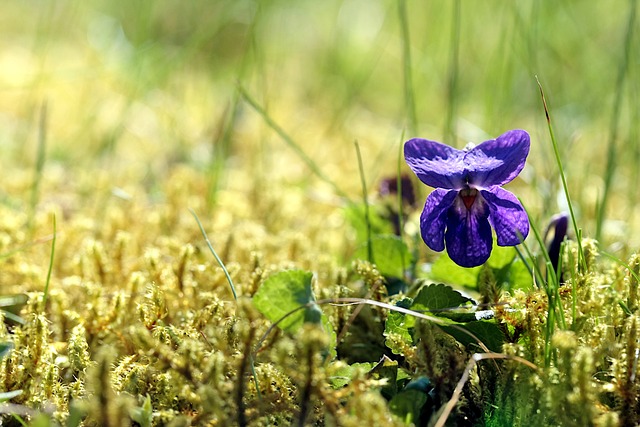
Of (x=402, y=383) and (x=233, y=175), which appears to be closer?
(x=402, y=383)

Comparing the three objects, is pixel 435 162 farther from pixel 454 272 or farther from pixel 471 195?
pixel 454 272

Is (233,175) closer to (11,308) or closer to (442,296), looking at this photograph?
(11,308)

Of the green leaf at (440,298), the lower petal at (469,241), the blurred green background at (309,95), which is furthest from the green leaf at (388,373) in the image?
the blurred green background at (309,95)

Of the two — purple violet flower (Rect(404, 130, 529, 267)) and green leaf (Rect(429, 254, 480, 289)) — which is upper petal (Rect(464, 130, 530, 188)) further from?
green leaf (Rect(429, 254, 480, 289))

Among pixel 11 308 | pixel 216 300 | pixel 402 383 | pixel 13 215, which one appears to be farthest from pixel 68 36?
pixel 402 383

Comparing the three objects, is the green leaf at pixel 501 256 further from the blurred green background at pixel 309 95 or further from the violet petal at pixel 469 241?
the blurred green background at pixel 309 95

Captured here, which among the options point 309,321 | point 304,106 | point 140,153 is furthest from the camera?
point 304,106

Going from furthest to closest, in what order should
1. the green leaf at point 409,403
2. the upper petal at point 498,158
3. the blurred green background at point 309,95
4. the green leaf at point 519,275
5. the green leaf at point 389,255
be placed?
the blurred green background at point 309,95, the green leaf at point 389,255, the green leaf at point 519,275, the upper petal at point 498,158, the green leaf at point 409,403
